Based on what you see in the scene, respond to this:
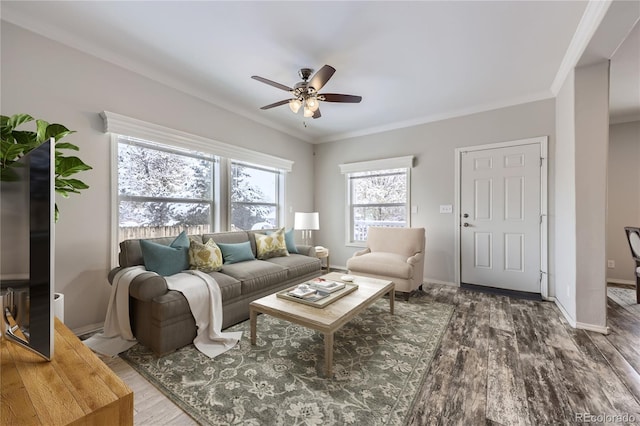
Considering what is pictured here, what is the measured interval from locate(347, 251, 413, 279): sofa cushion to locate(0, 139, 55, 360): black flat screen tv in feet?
10.1

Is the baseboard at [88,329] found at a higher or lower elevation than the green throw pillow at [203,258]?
lower

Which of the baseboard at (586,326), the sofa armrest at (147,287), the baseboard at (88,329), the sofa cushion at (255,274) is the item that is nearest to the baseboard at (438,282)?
the baseboard at (586,326)

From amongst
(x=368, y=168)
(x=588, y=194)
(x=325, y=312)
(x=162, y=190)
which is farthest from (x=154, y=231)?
(x=588, y=194)

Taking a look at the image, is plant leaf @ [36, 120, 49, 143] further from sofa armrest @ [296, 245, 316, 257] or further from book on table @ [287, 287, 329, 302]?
sofa armrest @ [296, 245, 316, 257]

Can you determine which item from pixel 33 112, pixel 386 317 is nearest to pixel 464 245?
pixel 386 317

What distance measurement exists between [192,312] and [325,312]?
111cm

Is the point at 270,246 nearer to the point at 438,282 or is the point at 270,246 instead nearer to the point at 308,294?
the point at 308,294

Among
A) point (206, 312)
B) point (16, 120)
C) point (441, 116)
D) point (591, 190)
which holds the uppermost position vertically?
point (441, 116)

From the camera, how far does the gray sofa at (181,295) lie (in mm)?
2061

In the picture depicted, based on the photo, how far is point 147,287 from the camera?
2.07 m

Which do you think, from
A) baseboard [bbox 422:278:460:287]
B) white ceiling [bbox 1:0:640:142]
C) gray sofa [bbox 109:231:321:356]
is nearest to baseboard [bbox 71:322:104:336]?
gray sofa [bbox 109:231:321:356]

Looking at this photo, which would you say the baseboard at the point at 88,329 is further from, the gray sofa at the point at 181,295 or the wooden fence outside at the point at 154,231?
the wooden fence outside at the point at 154,231

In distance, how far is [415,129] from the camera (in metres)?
4.40

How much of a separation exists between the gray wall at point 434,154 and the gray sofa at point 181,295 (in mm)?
1832
